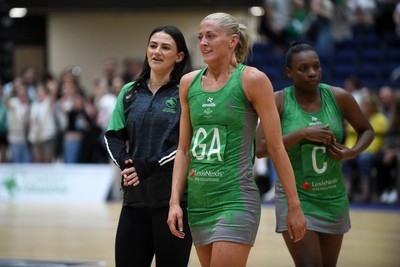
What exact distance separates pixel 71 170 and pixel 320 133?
10140 millimetres

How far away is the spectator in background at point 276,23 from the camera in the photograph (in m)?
17.0

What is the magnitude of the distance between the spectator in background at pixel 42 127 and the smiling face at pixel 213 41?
1119 centimetres

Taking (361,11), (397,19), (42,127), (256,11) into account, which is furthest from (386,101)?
(256,11)

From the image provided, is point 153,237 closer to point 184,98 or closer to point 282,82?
point 184,98

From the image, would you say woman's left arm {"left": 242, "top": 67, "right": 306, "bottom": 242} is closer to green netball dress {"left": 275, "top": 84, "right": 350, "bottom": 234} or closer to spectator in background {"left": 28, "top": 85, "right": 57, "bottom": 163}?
green netball dress {"left": 275, "top": 84, "right": 350, "bottom": 234}

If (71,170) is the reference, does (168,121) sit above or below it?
above

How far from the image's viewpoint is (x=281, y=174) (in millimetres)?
4008

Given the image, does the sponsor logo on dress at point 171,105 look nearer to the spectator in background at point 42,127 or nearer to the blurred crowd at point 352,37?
the blurred crowd at point 352,37

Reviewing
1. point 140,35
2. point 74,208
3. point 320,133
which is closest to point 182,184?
point 320,133

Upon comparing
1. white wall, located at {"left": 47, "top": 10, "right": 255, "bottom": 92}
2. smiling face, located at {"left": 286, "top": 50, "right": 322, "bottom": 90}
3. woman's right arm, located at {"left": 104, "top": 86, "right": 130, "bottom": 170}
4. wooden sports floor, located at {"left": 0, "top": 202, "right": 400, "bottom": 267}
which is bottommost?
wooden sports floor, located at {"left": 0, "top": 202, "right": 400, "bottom": 267}

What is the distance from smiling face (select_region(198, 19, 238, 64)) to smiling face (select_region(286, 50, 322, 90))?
97 cm

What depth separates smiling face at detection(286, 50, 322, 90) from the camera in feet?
16.2

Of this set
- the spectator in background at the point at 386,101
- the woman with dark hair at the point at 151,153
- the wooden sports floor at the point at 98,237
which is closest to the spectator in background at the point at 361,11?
the spectator in background at the point at 386,101

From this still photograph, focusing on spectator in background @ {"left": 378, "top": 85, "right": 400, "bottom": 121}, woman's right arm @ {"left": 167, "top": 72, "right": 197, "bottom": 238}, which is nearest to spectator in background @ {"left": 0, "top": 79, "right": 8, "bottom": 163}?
spectator in background @ {"left": 378, "top": 85, "right": 400, "bottom": 121}
